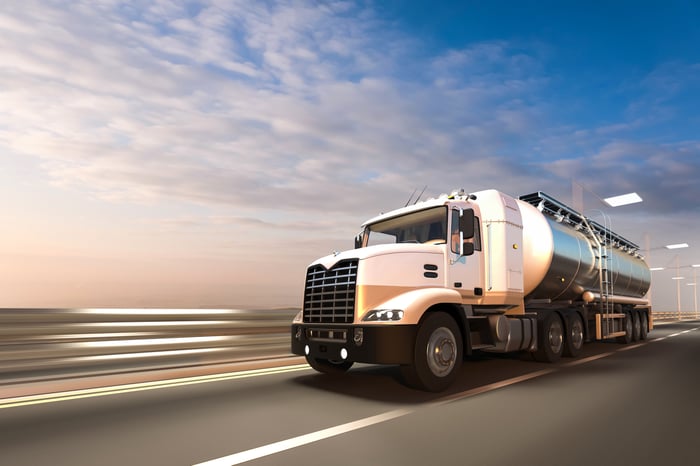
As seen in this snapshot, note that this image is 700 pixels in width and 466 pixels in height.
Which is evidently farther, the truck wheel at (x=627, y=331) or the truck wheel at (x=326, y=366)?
the truck wheel at (x=627, y=331)

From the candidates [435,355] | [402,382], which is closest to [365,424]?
[435,355]

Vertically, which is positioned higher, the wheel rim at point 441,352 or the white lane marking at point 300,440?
the wheel rim at point 441,352

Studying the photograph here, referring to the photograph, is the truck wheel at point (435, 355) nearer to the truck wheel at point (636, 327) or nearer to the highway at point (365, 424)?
the highway at point (365, 424)

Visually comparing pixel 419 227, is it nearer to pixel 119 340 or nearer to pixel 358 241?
pixel 358 241

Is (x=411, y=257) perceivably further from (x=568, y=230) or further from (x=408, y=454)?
(x=568, y=230)

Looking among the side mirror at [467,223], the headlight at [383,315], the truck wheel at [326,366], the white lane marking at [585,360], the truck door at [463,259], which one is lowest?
the white lane marking at [585,360]

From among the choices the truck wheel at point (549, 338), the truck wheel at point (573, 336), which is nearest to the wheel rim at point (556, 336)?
the truck wheel at point (549, 338)

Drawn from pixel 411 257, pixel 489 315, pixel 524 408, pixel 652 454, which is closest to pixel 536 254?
pixel 489 315

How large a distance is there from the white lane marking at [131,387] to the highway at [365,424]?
183 mm

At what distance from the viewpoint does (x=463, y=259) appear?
8.13m

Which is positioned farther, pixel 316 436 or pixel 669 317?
pixel 669 317

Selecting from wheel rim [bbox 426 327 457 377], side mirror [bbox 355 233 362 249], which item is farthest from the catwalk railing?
wheel rim [bbox 426 327 457 377]

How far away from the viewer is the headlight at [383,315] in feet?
22.1

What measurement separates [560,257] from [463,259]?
452 centimetres
